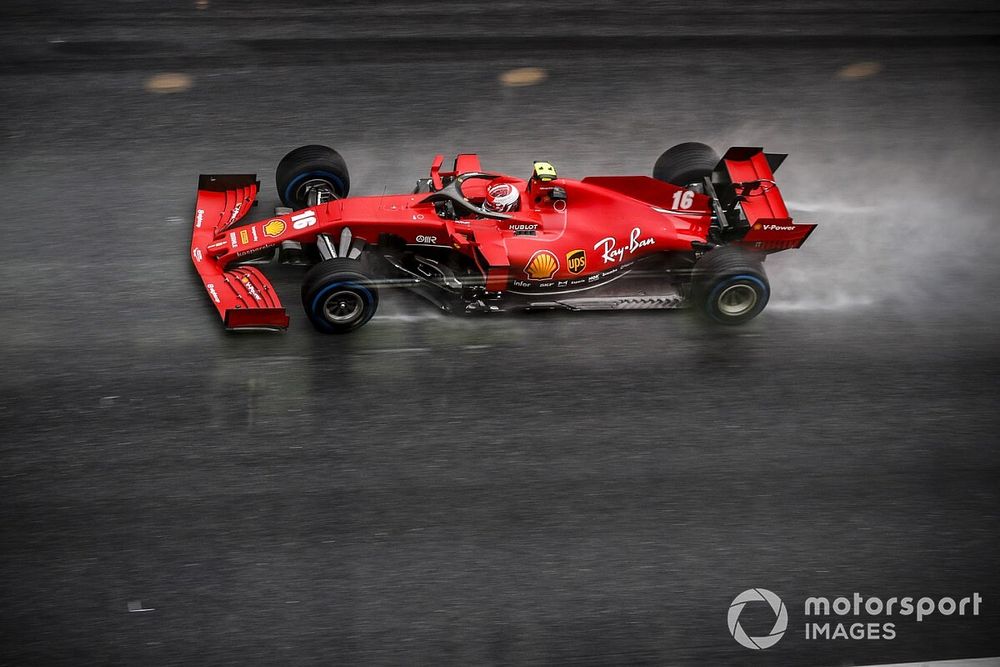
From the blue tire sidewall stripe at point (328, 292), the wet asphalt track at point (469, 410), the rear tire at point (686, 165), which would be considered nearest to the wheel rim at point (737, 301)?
the wet asphalt track at point (469, 410)

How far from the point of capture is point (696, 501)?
823cm

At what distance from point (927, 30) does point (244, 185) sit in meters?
10.3

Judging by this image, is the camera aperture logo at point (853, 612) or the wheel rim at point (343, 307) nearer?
the camera aperture logo at point (853, 612)

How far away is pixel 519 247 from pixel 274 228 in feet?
7.87

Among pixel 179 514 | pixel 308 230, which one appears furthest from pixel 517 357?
pixel 179 514

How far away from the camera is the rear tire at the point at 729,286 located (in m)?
9.23

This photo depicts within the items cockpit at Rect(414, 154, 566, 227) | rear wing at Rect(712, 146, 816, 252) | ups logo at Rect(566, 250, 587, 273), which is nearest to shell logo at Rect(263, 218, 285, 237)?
cockpit at Rect(414, 154, 566, 227)

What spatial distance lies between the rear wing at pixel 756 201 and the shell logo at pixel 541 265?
1847 millimetres

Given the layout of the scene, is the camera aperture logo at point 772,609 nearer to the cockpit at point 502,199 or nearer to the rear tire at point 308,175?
the cockpit at point 502,199

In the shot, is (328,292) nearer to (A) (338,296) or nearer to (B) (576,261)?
(A) (338,296)

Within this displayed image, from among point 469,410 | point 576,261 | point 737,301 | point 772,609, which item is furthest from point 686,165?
point 772,609

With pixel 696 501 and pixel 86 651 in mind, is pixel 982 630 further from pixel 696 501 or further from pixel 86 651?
pixel 86 651

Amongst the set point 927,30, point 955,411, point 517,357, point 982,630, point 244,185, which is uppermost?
point 927,30

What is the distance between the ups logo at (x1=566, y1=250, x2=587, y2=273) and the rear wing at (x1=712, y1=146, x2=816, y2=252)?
1533mm
